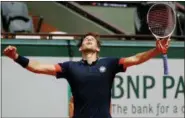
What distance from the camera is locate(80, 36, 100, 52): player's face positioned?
5613 millimetres

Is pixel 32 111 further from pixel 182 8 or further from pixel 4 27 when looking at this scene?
pixel 182 8

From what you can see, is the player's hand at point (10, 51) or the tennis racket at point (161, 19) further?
the tennis racket at point (161, 19)

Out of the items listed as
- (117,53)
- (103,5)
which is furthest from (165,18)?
(103,5)

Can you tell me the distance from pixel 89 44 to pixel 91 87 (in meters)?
0.39

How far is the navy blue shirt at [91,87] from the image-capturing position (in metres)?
5.52

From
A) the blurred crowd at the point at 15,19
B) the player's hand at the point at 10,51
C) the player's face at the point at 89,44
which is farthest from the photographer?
the blurred crowd at the point at 15,19

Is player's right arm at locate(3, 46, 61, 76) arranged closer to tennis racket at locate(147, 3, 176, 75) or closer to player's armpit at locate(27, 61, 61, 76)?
player's armpit at locate(27, 61, 61, 76)

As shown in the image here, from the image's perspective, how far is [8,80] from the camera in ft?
26.5

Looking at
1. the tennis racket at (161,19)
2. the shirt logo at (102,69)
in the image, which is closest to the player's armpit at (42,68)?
the shirt logo at (102,69)

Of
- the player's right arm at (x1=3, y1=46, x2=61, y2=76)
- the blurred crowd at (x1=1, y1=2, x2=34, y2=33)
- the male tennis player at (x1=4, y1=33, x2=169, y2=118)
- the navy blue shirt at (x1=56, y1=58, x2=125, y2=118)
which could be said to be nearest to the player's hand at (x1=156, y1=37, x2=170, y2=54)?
the male tennis player at (x1=4, y1=33, x2=169, y2=118)

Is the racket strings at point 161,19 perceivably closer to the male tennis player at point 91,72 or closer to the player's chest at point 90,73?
the male tennis player at point 91,72

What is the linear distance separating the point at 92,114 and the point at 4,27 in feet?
12.5

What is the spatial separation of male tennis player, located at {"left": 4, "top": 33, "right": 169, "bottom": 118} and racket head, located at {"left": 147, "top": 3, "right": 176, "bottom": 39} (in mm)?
251

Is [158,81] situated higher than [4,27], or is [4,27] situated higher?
[4,27]
